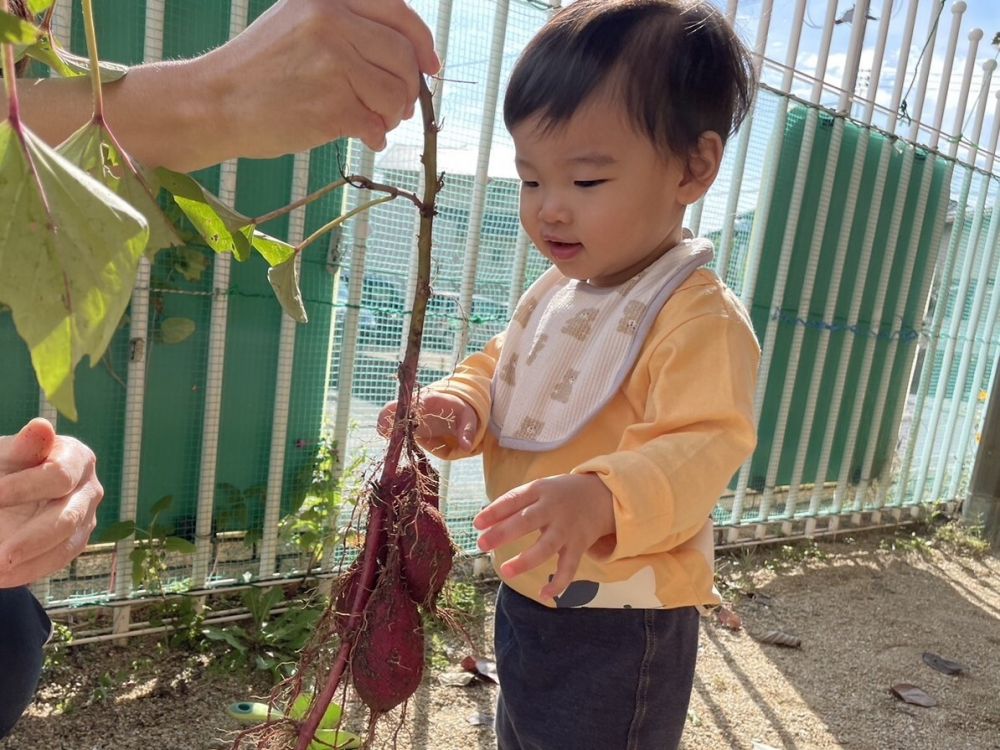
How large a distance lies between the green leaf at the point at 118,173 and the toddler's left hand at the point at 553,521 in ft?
1.17

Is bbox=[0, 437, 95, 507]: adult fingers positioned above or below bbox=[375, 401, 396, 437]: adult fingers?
below

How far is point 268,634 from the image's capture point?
2.05 meters

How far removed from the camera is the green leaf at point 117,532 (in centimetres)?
192

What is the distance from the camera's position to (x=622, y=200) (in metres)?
0.92

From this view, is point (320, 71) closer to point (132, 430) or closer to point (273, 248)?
point (273, 248)

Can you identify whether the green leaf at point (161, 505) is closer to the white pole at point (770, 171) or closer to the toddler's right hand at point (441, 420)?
the toddler's right hand at point (441, 420)

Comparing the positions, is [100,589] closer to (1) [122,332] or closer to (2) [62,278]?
(1) [122,332]

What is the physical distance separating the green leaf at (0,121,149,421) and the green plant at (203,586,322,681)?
5.73ft

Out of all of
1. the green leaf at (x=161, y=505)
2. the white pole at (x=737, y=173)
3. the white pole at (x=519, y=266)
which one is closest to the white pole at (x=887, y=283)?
the white pole at (x=737, y=173)

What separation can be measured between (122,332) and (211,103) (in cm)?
135

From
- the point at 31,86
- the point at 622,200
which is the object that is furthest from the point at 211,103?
the point at 622,200

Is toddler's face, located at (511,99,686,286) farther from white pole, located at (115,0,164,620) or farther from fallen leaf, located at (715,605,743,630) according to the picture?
fallen leaf, located at (715,605,743,630)

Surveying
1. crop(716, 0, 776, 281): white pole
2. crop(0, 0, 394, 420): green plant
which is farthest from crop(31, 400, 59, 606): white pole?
crop(716, 0, 776, 281): white pole

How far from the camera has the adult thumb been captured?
33.3 inches
